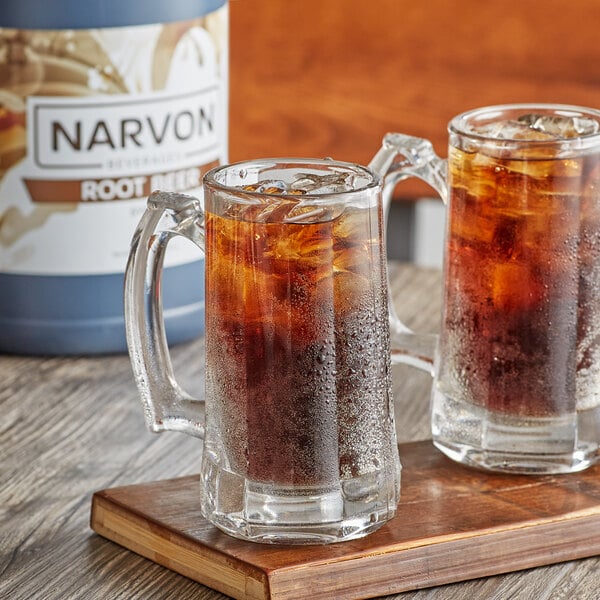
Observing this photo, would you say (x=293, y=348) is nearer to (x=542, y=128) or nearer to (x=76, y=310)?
(x=542, y=128)

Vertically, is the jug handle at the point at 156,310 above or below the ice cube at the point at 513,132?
below

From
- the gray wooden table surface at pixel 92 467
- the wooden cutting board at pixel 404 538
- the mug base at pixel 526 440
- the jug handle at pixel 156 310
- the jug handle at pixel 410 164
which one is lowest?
the gray wooden table surface at pixel 92 467

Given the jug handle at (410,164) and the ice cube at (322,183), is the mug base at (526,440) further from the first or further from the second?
the ice cube at (322,183)

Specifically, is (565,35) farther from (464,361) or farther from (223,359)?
(223,359)

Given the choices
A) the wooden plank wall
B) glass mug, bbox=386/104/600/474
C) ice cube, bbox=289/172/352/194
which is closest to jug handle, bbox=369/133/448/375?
glass mug, bbox=386/104/600/474

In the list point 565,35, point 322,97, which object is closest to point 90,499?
point 322,97

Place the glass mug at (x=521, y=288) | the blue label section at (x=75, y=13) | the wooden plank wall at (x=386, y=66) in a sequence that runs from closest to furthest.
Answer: the glass mug at (x=521, y=288) < the blue label section at (x=75, y=13) < the wooden plank wall at (x=386, y=66)

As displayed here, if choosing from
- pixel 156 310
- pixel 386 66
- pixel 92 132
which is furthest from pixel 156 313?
pixel 386 66

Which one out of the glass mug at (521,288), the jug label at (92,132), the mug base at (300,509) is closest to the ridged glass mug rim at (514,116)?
the glass mug at (521,288)
